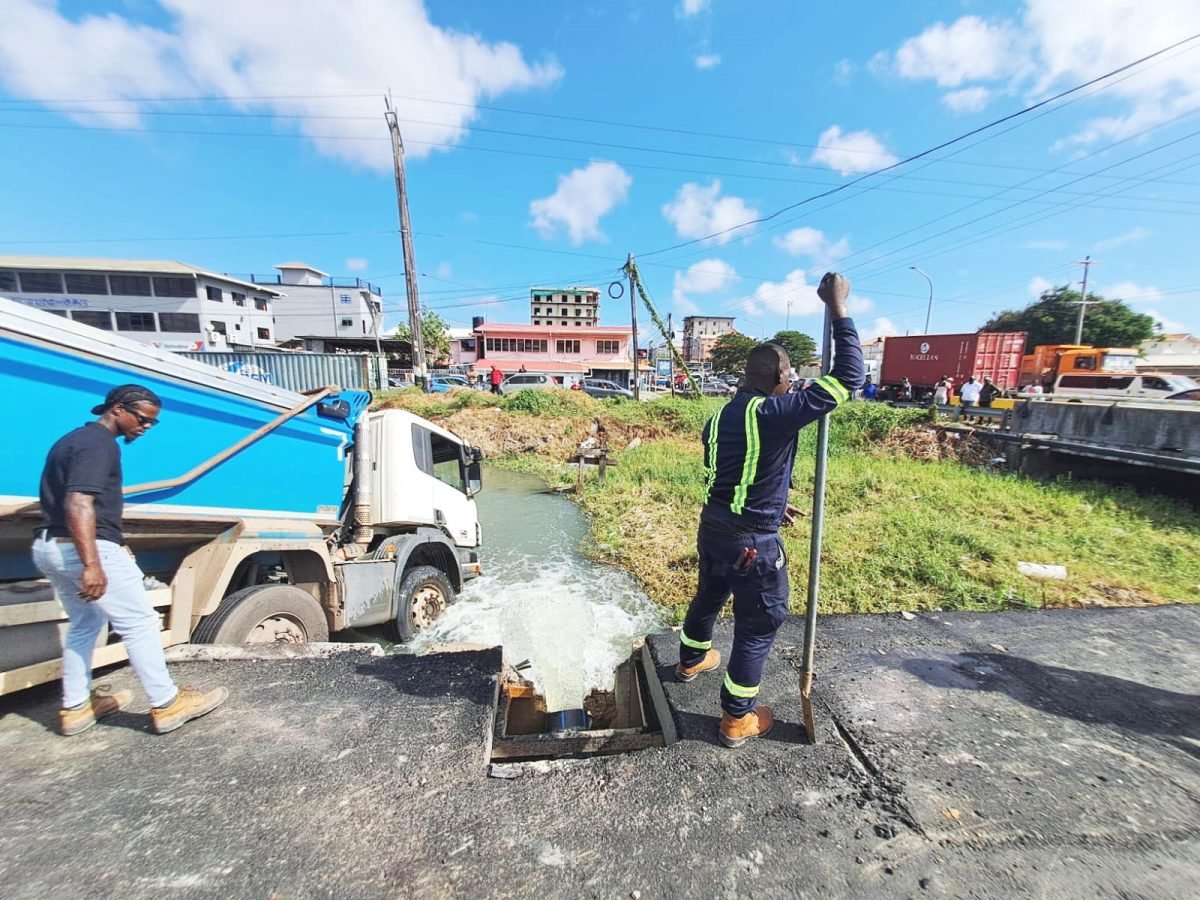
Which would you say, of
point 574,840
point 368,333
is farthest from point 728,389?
point 574,840

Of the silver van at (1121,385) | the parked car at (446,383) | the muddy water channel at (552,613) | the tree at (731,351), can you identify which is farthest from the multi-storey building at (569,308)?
the muddy water channel at (552,613)

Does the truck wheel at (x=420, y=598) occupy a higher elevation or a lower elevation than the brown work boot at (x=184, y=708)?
lower

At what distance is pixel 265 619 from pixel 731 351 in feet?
205

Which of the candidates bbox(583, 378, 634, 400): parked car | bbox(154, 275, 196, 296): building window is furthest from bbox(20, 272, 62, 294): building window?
bbox(583, 378, 634, 400): parked car

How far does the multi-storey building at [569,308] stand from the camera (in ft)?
243

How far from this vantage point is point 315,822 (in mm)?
1877

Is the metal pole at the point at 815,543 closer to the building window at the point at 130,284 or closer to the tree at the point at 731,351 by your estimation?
the building window at the point at 130,284

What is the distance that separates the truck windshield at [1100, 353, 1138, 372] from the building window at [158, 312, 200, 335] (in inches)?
2136

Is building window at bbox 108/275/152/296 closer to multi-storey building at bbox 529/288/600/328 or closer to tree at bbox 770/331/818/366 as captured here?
multi-storey building at bbox 529/288/600/328

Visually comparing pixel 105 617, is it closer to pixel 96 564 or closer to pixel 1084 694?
pixel 96 564

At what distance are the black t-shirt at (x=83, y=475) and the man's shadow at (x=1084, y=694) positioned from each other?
14.5ft

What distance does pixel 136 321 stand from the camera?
35.4m

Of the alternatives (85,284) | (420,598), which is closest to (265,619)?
(420,598)

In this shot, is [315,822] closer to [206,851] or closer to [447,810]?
[206,851]
